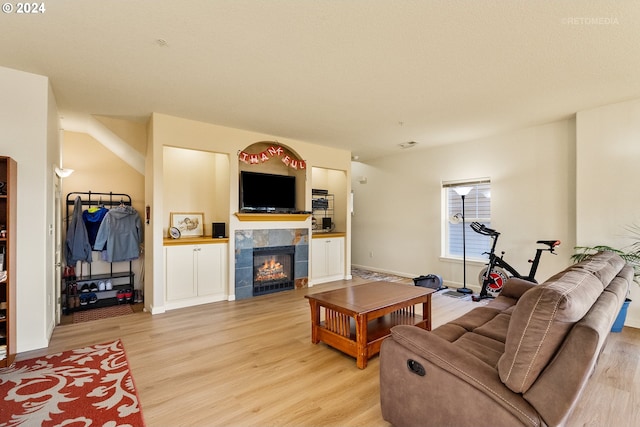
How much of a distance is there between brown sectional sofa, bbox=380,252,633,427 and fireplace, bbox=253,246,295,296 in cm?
349

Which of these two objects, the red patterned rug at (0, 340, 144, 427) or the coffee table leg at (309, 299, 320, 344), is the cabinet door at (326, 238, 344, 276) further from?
the red patterned rug at (0, 340, 144, 427)

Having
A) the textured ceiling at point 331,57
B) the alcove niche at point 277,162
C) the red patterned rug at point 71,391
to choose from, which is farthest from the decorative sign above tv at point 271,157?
the red patterned rug at point 71,391

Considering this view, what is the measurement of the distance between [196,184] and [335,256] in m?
2.89

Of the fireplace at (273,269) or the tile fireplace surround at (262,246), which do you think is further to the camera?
the fireplace at (273,269)

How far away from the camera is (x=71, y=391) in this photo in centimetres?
225

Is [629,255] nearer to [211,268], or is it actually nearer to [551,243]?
[551,243]

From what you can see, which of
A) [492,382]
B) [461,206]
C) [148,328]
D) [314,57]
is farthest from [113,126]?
[461,206]

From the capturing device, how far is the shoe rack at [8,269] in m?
2.62

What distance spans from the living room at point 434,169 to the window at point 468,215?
130mm

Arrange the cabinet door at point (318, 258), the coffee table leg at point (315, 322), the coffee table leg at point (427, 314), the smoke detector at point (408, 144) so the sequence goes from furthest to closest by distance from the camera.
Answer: the cabinet door at point (318, 258), the smoke detector at point (408, 144), the coffee table leg at point (427, 314), the coffee table leg at point (315, 322)

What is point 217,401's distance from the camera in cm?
213

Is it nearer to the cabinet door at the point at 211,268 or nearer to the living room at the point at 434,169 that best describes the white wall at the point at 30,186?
the living room at the point at 434,169

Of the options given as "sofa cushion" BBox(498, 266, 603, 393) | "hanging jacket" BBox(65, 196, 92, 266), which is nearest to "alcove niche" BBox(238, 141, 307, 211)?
"hanging jacket" BBox(65, 196, 92, 266)

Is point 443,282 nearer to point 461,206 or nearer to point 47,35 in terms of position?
point 461,206
